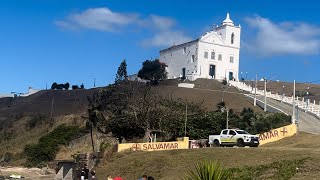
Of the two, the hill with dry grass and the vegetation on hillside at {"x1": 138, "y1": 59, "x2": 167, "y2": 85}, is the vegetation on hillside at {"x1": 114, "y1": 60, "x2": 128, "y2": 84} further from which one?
the hill with dry grass

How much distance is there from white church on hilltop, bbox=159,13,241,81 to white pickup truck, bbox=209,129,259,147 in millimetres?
74280

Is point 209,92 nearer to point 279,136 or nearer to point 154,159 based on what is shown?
point 279,136

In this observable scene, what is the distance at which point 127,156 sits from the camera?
137 feet

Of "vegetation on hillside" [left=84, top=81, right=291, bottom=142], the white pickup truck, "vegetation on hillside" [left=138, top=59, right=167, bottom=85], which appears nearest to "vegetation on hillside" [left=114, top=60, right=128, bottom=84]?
"vegetation on hillside" [left=138, top=59, right=167, bottom=85]

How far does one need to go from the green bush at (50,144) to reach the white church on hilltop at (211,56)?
43018 mm

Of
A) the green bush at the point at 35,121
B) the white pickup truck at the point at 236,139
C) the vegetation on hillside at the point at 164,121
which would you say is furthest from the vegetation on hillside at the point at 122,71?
Answer: the white pickup truck at the point at 236,139

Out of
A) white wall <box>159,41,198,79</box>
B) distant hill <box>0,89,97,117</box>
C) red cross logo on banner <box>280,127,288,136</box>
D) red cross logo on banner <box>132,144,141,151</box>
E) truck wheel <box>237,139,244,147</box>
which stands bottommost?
red cross logo on banner <box>132,144,141,151</box>

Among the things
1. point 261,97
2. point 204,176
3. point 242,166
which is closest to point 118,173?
point 242,166

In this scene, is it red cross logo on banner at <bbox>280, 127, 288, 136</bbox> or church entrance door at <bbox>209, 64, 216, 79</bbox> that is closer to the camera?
red cross logo on banner at <bbox>280, 127, 288, 136</bbox>

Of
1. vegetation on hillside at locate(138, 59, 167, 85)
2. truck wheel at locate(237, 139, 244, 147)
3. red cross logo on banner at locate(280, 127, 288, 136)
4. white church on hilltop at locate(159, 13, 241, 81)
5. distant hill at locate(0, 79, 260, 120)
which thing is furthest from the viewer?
white church on hilltop at locate(159, 13, 241, 81)

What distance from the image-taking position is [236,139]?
135ft

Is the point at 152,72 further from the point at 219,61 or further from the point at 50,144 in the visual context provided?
the point at 50,144

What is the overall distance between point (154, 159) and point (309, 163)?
14.7m

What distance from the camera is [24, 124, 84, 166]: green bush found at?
73412 millimetres
